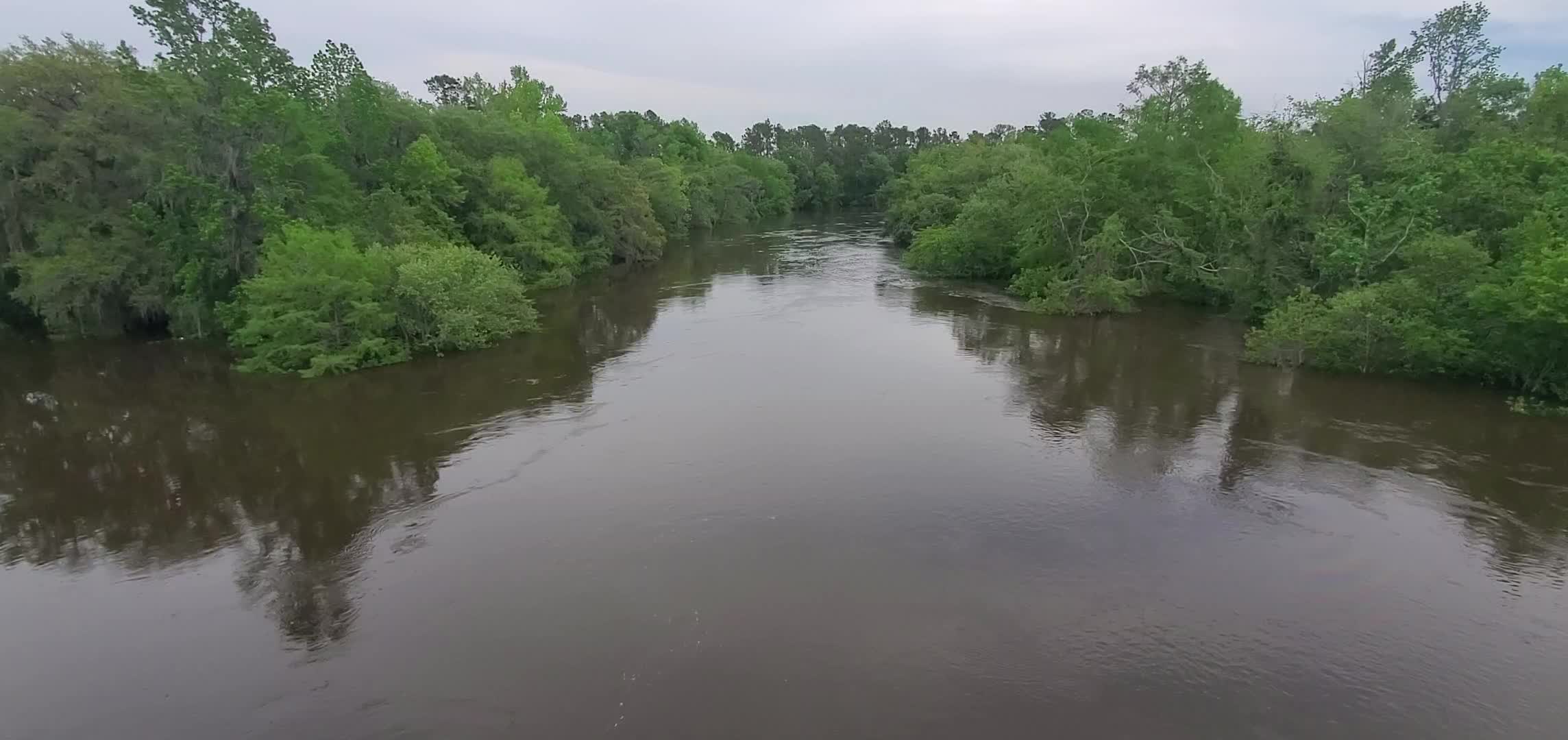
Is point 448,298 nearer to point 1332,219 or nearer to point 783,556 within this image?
point 783,556

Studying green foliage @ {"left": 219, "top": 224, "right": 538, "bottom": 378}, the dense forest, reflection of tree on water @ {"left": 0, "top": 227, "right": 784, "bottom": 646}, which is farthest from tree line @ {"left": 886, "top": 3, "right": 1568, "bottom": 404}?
green foliage @ {"left": 219, "top": 224, "right": 538, "bottom": 378}

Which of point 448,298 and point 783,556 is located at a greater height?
point 448,298

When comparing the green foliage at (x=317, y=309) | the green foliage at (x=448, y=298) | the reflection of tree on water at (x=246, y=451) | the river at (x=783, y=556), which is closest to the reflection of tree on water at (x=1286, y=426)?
the river at (x=783, y=556)

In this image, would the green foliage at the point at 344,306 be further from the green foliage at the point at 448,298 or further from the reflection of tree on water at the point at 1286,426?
the reflection of tree on water at the point at 1286,426

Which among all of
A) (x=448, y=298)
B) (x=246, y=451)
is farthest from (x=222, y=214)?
(x=246, y=451)

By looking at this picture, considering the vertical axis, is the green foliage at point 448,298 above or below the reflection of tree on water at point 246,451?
above

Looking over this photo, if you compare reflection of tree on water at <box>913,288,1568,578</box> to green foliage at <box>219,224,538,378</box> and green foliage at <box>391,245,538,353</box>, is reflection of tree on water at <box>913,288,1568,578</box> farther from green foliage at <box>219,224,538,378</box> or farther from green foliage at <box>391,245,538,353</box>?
green foliage at <box>219,224,538,378</box>
